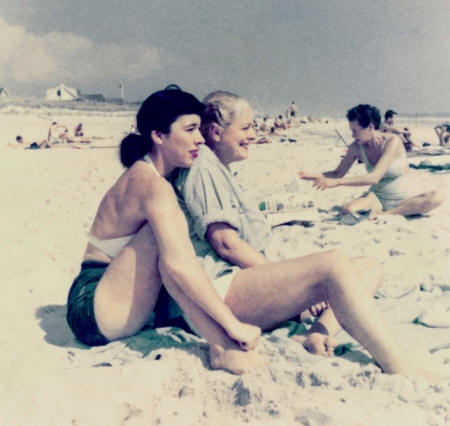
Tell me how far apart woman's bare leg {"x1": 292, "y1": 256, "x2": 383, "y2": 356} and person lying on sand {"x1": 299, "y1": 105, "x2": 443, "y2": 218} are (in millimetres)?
2048

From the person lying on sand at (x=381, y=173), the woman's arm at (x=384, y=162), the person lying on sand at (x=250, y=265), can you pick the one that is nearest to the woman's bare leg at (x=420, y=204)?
the person lying on sand at (x=381, y=173)

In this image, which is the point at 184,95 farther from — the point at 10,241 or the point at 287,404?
the point at 10,241

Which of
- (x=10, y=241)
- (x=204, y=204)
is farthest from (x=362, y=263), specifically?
(x=10, y=241)

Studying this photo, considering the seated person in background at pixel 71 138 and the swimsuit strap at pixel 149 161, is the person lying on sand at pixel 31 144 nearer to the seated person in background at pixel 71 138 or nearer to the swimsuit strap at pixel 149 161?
the seated person in background at pixel 71 138

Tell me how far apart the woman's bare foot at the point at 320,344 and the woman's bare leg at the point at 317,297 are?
0.11 m

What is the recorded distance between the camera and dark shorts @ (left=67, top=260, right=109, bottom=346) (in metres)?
2.04

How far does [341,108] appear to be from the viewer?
32062 mm

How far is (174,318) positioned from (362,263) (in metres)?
0.85

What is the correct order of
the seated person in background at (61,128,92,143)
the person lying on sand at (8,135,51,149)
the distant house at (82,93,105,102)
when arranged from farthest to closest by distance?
the distant house at (82,93,105,102)
the seated person in background at (61,128,92,143)
the person lying on sand at (8,135,51,149)

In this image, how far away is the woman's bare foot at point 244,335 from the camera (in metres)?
1.79

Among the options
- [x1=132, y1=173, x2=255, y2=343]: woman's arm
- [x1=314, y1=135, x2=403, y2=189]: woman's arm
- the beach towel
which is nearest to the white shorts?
[x1=132, y1=173, x2=255, y2=343]: woman's arm

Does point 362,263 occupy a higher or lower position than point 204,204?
lower

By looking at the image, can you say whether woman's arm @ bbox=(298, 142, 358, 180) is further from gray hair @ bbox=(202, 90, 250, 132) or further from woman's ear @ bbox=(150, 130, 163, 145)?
woman's ear @ bbox=(150, 130, 163, 145)

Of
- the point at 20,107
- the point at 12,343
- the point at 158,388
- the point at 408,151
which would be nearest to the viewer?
the point at 158,388
